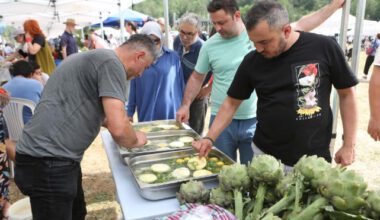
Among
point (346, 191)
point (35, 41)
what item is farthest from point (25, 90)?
point (346, 191)

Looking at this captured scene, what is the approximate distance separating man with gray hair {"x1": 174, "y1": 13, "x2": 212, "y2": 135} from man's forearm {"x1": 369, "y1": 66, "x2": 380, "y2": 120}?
4.99 feet

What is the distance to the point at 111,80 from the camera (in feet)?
4.99

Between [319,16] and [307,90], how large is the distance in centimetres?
75

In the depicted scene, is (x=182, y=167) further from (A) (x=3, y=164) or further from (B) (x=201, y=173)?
(A) (x=3, y=164)

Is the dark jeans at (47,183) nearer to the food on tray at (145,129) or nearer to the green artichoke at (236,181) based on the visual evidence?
the food on tray at (145,129)

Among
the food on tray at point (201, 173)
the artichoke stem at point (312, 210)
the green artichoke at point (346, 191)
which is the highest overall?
the green artichoke at point (346, 191)

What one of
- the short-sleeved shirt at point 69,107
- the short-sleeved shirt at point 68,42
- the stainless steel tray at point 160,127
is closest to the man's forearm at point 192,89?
A: the stainless steel tray at point 160,127

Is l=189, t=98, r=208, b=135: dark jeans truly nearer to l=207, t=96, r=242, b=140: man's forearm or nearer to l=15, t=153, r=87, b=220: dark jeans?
l=207, t=96, r=242, b=140: man's forearm

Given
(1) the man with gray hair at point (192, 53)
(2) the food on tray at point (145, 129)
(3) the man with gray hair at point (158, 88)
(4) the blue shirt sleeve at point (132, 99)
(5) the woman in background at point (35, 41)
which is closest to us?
(2) the food on tray at point (145, 129)

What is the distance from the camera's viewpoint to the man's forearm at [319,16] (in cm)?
200

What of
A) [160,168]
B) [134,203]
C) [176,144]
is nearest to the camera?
[134,203]

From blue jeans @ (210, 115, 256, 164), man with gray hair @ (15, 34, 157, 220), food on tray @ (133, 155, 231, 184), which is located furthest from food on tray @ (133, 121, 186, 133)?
man with gray hair @ (15, 34, 157, 220)

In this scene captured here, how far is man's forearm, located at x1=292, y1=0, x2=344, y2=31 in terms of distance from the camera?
2.00 metres

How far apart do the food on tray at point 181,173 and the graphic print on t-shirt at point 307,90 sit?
63cm
